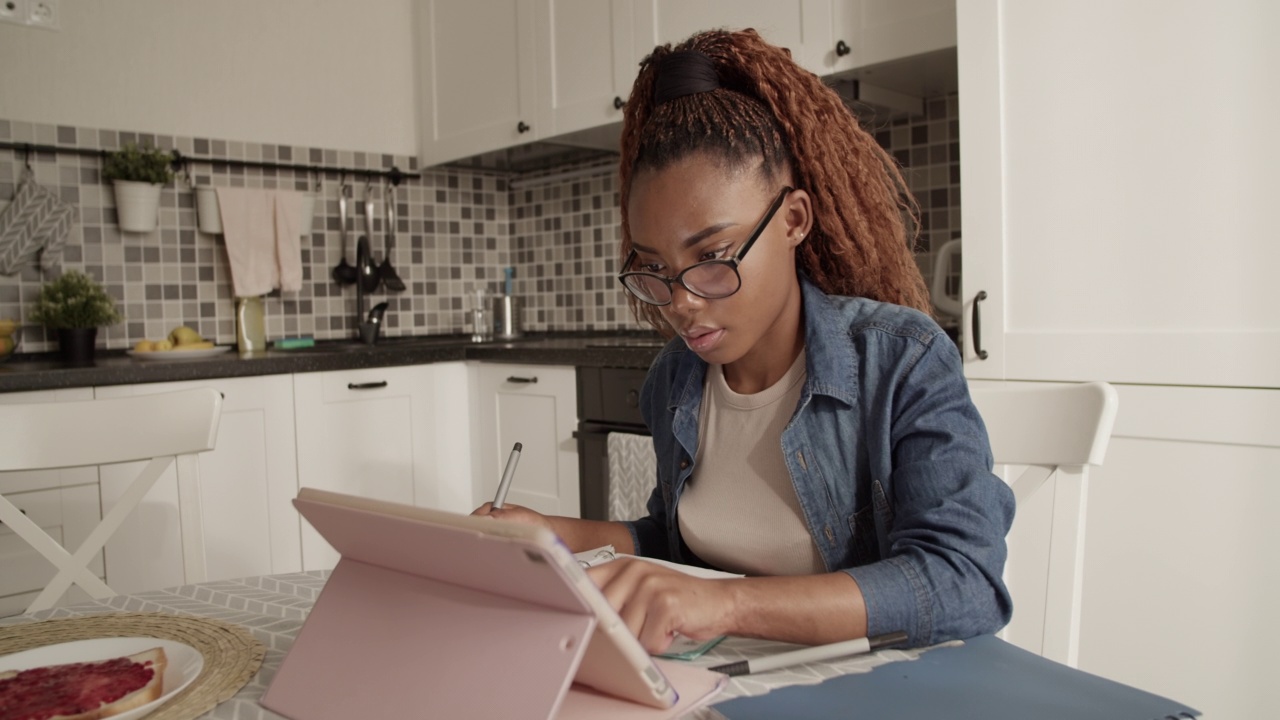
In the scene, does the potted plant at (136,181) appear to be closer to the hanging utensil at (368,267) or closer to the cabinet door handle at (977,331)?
the hanging utensil at (368,267)

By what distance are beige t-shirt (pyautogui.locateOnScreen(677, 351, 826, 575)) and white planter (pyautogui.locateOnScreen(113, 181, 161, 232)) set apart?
2391mm

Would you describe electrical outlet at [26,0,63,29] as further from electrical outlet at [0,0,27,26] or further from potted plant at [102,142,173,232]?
potted plant at [102,142,173,232]

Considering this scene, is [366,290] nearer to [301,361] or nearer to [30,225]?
[301,361]

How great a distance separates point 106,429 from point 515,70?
2.09 metres

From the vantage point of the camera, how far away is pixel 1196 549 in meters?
1.65

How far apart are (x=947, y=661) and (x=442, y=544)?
0.41 m

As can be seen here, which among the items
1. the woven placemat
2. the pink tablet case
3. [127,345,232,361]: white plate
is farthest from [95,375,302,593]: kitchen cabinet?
the pink tablet case

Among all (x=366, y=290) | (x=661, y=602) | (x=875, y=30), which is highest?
(x=875, y=30)

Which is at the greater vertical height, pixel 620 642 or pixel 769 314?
pixel 769 314

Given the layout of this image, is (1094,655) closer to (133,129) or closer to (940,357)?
(940,357)

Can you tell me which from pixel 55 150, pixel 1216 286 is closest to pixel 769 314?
pixel 1216 286

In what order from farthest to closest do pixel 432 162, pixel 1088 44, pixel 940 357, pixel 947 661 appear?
pixel 432 162, pixel 1088 44, pixel 940 357, pixel 947 661

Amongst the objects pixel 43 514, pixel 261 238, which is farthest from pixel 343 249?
pixel 43 514

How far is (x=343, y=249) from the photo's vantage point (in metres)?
3.46
